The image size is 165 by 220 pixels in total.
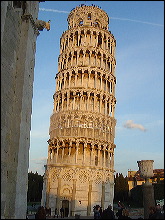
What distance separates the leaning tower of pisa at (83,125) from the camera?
101 ft

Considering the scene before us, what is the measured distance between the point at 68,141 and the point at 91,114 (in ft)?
12.9

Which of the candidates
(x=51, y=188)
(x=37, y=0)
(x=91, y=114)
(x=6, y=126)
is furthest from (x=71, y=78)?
(x=6, y=126)

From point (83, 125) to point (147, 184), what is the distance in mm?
15445

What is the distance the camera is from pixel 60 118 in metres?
33.3

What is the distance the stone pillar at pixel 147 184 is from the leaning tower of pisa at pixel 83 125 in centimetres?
1331

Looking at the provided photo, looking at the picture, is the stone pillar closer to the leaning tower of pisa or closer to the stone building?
the stone building

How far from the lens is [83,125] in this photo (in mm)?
32312

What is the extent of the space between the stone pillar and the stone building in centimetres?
841

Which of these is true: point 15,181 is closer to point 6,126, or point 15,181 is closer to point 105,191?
point 6,126

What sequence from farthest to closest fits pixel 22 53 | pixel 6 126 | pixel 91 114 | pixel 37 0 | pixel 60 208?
pixel 91 114 < pixel 60 208 < pixel 37 0 < pixel 22 53 < pixel 6 126

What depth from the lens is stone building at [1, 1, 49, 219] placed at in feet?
33.6

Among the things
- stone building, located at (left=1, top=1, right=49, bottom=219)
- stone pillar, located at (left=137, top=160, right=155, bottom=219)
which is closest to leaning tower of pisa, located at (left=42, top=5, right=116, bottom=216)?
stone pillar, located at (left=137, top=160, right=155, bottom=219)

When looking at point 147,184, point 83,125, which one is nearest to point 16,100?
point 147,184

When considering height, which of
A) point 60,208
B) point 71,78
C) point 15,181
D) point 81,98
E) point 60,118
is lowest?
point 60,208
